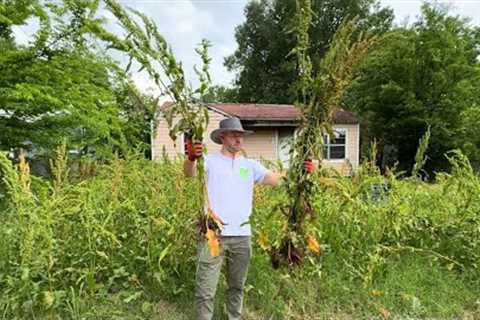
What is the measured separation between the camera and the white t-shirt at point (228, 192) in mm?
2523

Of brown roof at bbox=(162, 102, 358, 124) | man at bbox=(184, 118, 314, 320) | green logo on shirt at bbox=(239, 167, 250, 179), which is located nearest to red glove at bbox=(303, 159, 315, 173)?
man at bbox=(184, 118, 314, 320)

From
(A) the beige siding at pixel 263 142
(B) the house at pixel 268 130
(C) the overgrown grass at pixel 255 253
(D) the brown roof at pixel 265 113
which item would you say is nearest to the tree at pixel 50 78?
(C) the overgrown grass at pixel 255 253

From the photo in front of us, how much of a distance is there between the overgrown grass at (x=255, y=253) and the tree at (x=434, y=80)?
11.5 metres

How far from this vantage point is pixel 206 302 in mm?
2496

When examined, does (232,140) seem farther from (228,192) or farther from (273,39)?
(273,39)

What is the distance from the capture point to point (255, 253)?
3.24 m

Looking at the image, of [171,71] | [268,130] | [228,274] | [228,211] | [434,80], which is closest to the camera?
[171,71]

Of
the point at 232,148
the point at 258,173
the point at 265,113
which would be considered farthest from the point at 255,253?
the point at 265,113

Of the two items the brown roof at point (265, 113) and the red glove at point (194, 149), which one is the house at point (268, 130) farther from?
the red glove at point (194, 149)

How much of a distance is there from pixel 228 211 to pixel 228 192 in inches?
4.9

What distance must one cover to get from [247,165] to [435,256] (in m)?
2.02

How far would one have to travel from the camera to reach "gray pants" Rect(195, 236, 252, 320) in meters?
2.48

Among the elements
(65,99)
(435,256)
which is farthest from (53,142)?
(435,256)

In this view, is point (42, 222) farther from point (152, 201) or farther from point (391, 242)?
point (391, 242)
